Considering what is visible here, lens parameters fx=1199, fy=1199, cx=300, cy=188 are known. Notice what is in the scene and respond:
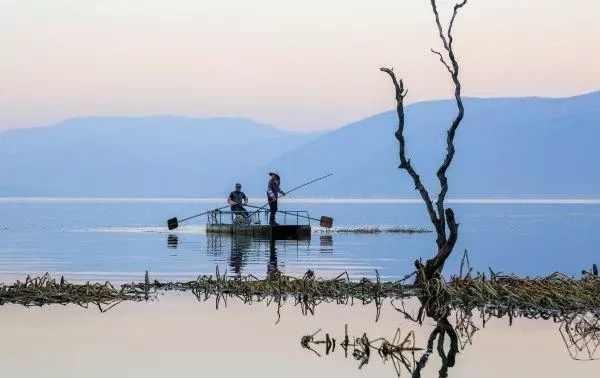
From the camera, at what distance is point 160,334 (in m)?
22.4

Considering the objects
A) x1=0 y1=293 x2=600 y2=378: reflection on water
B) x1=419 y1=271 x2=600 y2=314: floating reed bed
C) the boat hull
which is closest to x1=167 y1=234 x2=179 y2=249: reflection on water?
the boat hull

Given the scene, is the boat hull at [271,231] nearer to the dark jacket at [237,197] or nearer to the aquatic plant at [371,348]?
the dark jacket at [237,197]

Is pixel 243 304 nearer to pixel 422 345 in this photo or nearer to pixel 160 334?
pixel 160 334

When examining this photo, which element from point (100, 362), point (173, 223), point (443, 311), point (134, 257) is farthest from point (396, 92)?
point (173, 223)

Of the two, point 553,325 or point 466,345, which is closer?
point 466,345

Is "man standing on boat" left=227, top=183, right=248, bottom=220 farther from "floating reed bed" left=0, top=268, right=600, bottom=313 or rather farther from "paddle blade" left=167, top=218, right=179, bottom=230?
"floating reed bed" left=0, top=268, right=600, bottom=313

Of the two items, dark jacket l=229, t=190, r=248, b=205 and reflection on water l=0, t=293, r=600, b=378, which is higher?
dark jacket l=229, t=190, r=248, b=205

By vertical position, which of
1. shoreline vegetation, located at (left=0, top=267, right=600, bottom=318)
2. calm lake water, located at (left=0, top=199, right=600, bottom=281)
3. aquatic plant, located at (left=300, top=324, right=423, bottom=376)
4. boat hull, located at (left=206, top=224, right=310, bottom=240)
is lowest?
aquatic plant, located at (left=300, top=324, right=423, bottom=376)

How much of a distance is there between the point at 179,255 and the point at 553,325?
29909 mm

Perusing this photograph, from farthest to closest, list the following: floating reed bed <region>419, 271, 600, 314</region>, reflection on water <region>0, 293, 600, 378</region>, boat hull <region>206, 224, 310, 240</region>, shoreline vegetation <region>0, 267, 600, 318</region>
Answer: boat hull <region>206, 224, 310, 240</region>
shoreline vegetation <region>0, 267, 600, 318</region>
floating reed bed <region>419, 271, 600, 314</region>
reflection on water <region>0, 293, 600, 378</region>

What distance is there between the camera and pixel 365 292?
93.0 feet

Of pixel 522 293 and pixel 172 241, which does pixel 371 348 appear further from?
pixel 172 241

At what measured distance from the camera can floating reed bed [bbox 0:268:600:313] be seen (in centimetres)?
2553

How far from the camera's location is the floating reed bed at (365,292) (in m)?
25.5
